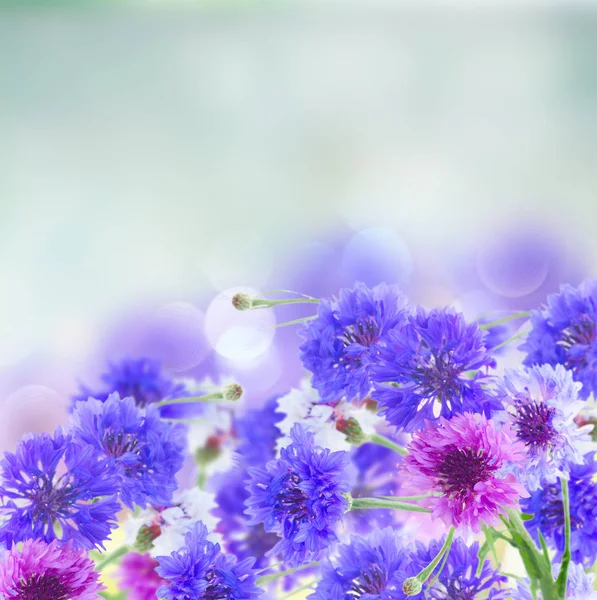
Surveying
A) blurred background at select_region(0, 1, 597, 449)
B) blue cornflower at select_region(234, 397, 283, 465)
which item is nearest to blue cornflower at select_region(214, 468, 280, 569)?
blue cornflower at select_region(234, 397, 283, 465)

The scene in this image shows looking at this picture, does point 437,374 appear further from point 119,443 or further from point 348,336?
point 119,443

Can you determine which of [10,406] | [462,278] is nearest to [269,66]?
[462,278]

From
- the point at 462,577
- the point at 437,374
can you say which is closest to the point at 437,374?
the point at 437,374

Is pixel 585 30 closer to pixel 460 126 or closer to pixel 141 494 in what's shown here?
pixel 460 126

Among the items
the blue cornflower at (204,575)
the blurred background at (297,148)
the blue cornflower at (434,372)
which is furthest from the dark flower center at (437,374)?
the blurred background at (297,148)

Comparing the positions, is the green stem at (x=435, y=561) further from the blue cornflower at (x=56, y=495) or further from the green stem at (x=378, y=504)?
the blue cornflower at (x=56, y=495)

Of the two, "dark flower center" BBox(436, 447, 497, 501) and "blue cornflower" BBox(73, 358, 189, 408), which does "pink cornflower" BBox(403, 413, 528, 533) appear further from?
"blue cornflower" BBox(73, 358, 189, 408)
